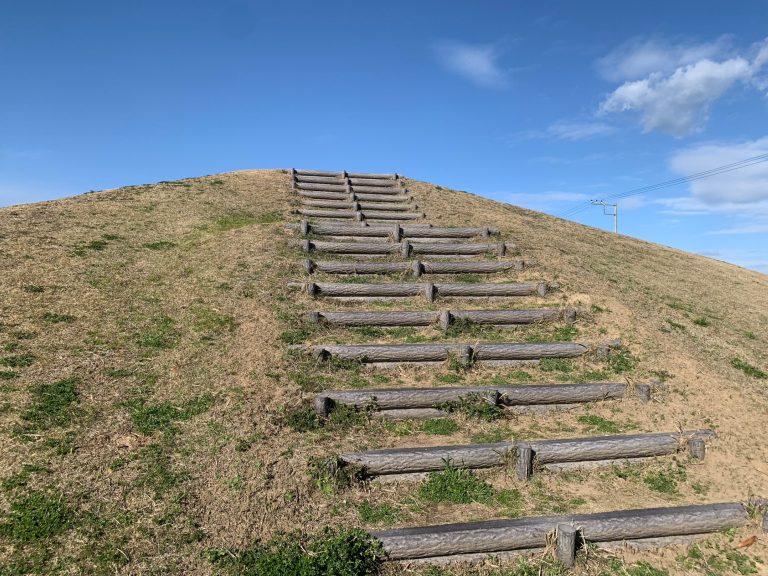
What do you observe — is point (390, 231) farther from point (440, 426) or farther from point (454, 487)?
point (454, 487)

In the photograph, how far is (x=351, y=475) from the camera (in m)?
7.66

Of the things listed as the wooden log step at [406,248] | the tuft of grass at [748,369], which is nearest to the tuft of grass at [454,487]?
the tuft of grass at [748,369]

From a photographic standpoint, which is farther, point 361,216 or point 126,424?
point 361,216

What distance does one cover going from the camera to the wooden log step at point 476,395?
367 inches

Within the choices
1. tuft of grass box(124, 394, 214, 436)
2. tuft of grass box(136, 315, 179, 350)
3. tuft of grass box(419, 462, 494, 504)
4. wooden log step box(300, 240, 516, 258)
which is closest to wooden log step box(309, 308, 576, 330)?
tuft of grass box(136, 315, 179, 350)

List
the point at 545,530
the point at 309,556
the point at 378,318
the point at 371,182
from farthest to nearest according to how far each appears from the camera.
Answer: the point at 371,182, the point at 378,318, the point at 545,530, the point at 309,556

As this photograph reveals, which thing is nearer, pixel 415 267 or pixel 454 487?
pixel 454 487

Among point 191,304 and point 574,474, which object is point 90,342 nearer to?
point 191,304

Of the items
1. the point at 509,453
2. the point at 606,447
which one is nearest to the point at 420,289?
the point at 509,453

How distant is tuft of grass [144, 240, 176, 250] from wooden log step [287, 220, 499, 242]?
4002 millimetres

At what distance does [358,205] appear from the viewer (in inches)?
837

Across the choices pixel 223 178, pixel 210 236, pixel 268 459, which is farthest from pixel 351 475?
pixel 223 178

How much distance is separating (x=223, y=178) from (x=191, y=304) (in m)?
13.7

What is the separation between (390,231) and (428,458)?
10889 millimetres
